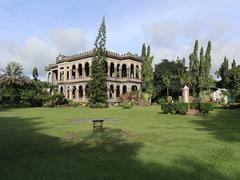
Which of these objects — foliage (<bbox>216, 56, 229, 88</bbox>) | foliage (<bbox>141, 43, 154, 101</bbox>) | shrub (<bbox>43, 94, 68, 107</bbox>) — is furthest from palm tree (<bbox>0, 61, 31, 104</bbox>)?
foliage (<bbox>216, 56, 229, 88</bbox>)

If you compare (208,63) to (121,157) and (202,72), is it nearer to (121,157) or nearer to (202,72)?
(202,72)

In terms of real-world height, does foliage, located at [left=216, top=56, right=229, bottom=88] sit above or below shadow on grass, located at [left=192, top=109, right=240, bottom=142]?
above

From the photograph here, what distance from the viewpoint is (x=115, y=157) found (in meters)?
7.44

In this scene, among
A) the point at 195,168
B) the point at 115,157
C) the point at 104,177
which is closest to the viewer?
the point at 104,177

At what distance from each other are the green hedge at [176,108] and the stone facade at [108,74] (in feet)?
85.9

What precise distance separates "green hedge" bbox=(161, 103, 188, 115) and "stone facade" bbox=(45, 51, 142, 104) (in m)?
26.2

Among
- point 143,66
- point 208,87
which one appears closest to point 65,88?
point 143,66

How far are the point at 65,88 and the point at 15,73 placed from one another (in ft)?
42.1

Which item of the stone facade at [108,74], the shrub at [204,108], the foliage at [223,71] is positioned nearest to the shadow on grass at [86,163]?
the shrub at [204,108]

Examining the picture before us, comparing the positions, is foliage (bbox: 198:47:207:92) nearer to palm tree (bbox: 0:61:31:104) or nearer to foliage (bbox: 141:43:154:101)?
foliage (bbox: 141:43:154:101)

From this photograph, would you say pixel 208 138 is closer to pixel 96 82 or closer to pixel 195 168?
pixel 195 168

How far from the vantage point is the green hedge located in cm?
2267

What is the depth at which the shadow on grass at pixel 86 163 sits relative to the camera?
5.83 meters

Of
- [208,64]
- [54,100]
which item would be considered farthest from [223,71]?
[54,100]
